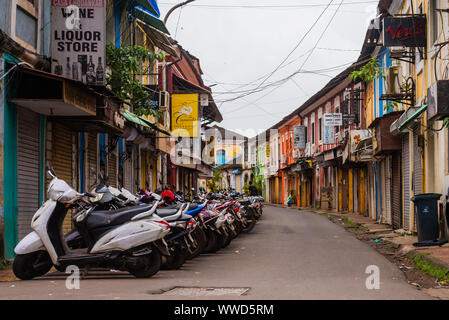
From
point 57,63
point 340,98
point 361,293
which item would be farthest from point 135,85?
point 340,98

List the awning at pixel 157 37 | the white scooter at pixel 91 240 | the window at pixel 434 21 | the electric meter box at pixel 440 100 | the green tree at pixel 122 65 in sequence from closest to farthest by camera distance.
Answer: the white scooter at pixel 91 240
the electric meter box at pixel 440 100
the green tree at pixel 122 65
the window at pixel 434 21
the awning at pixel 157 37

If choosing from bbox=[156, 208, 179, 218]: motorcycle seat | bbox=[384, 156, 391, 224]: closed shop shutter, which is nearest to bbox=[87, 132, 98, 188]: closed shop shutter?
bbox=[156, 208, 179, 218]: motorcycle seat

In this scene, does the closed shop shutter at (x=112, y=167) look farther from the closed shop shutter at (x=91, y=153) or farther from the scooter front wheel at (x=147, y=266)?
the scooter front wheel at (x=147, y=266)

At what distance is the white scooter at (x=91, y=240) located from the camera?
27.8 feet

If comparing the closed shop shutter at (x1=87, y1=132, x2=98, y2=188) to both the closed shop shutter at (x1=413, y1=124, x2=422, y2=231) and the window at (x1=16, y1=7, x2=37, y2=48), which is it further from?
the closed shop shutter at (x1=413, y1=124, x2=422, y2=231)

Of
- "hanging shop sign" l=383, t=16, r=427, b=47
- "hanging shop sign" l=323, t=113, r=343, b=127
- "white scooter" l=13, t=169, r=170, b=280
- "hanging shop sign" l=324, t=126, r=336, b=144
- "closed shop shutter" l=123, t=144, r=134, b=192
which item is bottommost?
"white scooter" l=13, t=169, r=170, b=280

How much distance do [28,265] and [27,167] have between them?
3.69 meters

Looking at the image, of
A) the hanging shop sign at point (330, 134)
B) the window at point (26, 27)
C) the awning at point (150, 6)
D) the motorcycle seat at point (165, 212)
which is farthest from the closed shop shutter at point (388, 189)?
the motorcycle seat at point (165, 212)

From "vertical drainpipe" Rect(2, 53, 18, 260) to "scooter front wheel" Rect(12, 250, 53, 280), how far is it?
2.19m

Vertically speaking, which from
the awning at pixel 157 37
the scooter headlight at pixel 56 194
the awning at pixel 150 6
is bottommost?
the scooter headlight at pixel 56 194

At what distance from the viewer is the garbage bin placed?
1375 cm

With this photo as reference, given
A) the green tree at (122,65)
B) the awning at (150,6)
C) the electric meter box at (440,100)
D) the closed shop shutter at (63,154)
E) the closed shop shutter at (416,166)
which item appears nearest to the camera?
the electric meter box at (440,100)

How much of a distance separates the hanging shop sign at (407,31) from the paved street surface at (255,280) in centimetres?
560
